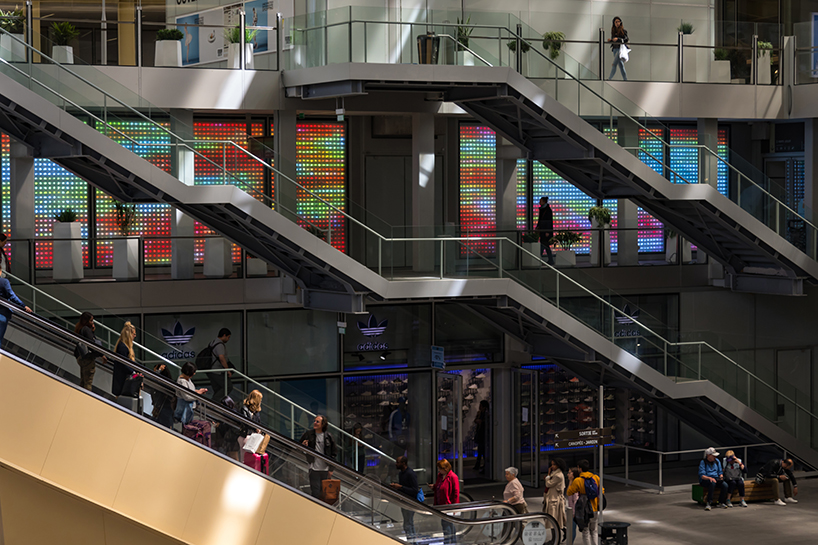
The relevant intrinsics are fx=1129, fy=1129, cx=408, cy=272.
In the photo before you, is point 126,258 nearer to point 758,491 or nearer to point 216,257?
point 216,257

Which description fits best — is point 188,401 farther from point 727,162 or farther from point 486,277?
point 727,162

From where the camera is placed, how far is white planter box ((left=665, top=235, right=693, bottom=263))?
2398 cm

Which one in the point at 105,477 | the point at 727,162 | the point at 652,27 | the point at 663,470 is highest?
the point at 652,27

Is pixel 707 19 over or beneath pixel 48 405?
over

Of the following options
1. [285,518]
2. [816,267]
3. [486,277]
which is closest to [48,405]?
[285,518]

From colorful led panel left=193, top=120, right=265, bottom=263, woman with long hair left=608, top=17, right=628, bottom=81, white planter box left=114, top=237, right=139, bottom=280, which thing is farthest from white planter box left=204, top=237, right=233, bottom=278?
woman with long hair left=608, top=17, right=628, bottom=81

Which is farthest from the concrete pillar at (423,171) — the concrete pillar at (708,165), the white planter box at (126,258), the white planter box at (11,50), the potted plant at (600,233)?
the white planter box at (11,50)

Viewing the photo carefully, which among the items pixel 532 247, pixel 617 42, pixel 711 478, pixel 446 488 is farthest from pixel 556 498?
pixel 617 42

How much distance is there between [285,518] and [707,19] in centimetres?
1525

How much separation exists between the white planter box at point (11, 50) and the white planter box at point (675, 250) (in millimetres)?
13934

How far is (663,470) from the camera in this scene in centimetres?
2411

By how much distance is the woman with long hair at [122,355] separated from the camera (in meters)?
13.5

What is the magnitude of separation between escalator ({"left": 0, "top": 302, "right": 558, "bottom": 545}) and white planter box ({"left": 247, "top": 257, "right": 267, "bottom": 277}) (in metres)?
6.19

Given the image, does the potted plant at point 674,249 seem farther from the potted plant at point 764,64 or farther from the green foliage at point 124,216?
the green foliage at point 124,216
